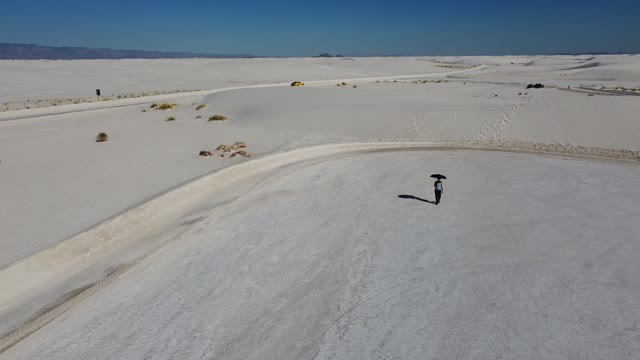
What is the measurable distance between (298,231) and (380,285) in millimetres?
3585

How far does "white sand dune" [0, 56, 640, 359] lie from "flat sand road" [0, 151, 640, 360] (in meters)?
0.05

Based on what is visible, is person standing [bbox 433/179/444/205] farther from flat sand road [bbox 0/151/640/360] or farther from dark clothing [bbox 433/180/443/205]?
flat sand road [bbox 0/151/640/360]

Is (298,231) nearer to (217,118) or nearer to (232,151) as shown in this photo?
(232,151)

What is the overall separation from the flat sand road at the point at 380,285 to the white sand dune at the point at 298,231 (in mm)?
50

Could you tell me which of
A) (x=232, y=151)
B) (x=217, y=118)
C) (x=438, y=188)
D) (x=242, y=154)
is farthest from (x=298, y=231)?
(x=217, y=118)

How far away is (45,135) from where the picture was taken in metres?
25.1

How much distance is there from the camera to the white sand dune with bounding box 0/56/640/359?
806 centimetres

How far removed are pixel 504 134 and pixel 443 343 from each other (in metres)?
21.8

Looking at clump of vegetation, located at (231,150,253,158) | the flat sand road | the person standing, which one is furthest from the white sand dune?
clump of vegetation, located at (231,150,253,158)

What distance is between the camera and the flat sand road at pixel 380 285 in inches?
303

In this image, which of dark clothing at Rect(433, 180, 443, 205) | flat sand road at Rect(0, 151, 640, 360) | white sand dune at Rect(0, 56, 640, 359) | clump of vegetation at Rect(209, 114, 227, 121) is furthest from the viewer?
clump of vegetation at Rect(209, 114, 227, 121)

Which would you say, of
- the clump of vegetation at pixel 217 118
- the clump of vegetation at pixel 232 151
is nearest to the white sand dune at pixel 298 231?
the clump of vegetation at pixel 232 151

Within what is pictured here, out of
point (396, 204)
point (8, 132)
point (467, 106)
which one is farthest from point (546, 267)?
point (8, 132)

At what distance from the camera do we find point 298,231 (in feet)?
41.0
